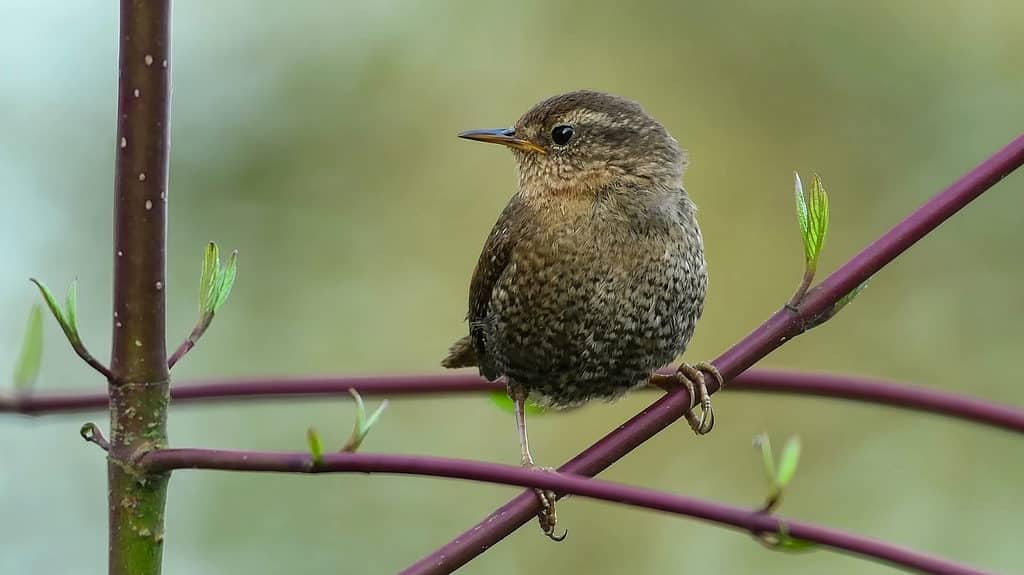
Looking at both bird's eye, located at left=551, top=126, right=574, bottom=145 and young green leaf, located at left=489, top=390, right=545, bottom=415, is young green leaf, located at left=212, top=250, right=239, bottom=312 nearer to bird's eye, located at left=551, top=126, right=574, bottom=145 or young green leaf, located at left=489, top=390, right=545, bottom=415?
young green leaf, located at left=489, top=390, right=545, bottom=415

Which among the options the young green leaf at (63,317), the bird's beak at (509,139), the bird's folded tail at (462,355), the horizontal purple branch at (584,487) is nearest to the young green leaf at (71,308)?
the young green leaf at (63,317)

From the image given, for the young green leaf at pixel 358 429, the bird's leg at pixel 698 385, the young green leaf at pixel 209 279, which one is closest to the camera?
the young green leaf at pixel 358 429

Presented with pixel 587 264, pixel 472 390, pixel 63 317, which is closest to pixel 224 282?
pixel 63 317

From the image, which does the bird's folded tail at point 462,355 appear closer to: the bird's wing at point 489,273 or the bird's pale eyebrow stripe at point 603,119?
the bird's wing at point 489,273

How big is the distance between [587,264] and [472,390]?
1.11m

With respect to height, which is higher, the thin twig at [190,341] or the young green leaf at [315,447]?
the thin twig at [190,341]

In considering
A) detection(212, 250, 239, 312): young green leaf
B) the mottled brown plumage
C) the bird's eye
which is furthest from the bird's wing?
detection(212, 250, 239, 312): young green leaf

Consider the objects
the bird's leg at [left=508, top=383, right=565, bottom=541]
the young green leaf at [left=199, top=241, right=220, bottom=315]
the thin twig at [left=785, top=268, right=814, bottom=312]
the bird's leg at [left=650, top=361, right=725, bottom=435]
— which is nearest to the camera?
the young green leaf at [left=199, top=241, right=220, bottom=315]

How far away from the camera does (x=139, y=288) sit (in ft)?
5.16

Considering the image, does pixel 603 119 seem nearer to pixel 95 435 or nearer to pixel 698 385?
pixel 698 385

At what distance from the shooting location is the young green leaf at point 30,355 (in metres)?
1.57

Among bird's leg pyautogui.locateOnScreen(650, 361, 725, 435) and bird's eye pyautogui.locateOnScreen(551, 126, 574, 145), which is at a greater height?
bird's eye pyautogui.locateOnScreen(551, 126, 574, 145)

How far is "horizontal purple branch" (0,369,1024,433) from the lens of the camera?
171cm

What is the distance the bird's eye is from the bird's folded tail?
0.67 m
